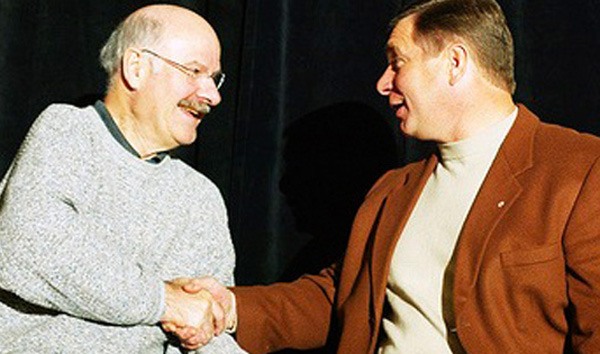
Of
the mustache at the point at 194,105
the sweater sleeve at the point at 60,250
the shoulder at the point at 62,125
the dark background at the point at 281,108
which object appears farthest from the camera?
the dark background at the point at 281,108

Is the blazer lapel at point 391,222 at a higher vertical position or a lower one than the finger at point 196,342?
higher

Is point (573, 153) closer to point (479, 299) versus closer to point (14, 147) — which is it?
point (479, 299)

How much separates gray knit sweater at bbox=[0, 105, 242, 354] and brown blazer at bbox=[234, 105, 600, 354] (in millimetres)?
397

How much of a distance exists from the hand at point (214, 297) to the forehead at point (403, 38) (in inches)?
25.5

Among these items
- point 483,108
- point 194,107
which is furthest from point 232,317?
point 483,108

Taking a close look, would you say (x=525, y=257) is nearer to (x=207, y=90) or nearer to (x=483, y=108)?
(x=483, y=108)

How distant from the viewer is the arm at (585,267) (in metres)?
1.60

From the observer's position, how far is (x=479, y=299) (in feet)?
5.59

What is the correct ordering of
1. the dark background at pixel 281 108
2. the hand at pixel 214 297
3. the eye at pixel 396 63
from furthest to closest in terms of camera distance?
the dark background at pixel 281 108, the eye at pixel 396 63, the hand at pixel 214 297

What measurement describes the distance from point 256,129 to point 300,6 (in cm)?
34

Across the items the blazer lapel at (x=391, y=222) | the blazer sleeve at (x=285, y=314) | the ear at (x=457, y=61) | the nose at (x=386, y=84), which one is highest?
the ear at (x=457, y=61)

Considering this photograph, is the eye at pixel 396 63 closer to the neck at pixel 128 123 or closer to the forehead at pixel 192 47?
the forehead at pixel 192 47

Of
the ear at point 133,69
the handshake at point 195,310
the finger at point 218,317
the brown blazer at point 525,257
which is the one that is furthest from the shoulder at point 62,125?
the brown blazer at point 525,257

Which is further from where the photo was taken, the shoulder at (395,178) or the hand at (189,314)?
the shoulder at (395,178)
